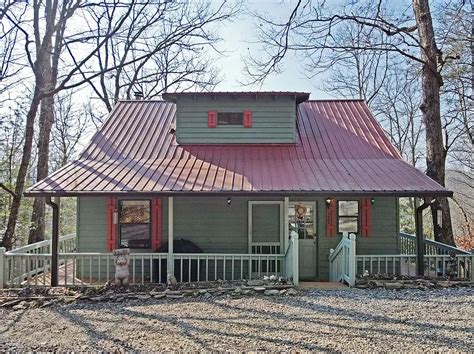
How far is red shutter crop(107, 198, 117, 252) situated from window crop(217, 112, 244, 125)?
148 inches

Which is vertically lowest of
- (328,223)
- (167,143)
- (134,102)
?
(328,223)

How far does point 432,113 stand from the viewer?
35.4ft

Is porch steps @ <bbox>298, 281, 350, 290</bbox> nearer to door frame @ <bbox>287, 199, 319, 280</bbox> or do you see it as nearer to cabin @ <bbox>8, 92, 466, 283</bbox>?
cabin @ <bbox>8, 92, 466, 283</bbox>

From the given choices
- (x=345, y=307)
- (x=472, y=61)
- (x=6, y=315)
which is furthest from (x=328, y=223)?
(x=472, y=61)

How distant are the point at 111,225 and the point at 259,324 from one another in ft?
18.0

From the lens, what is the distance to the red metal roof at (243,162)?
816 cm

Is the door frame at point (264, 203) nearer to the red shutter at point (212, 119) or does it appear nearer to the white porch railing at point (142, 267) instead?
the white porch railing at point (142, 267)

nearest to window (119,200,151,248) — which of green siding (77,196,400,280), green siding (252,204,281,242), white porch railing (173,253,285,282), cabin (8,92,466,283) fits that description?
cabin (8,92,466,283)

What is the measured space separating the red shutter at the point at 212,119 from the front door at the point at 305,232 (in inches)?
129

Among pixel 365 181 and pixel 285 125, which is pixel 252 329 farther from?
pixel 285 125

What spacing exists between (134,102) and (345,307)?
979cm

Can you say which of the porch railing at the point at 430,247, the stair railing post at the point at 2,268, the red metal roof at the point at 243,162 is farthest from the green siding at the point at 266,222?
the stair railing post at the point at 2,268

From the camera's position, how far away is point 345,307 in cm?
618

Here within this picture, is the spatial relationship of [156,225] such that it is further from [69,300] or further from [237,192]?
[69,300]
